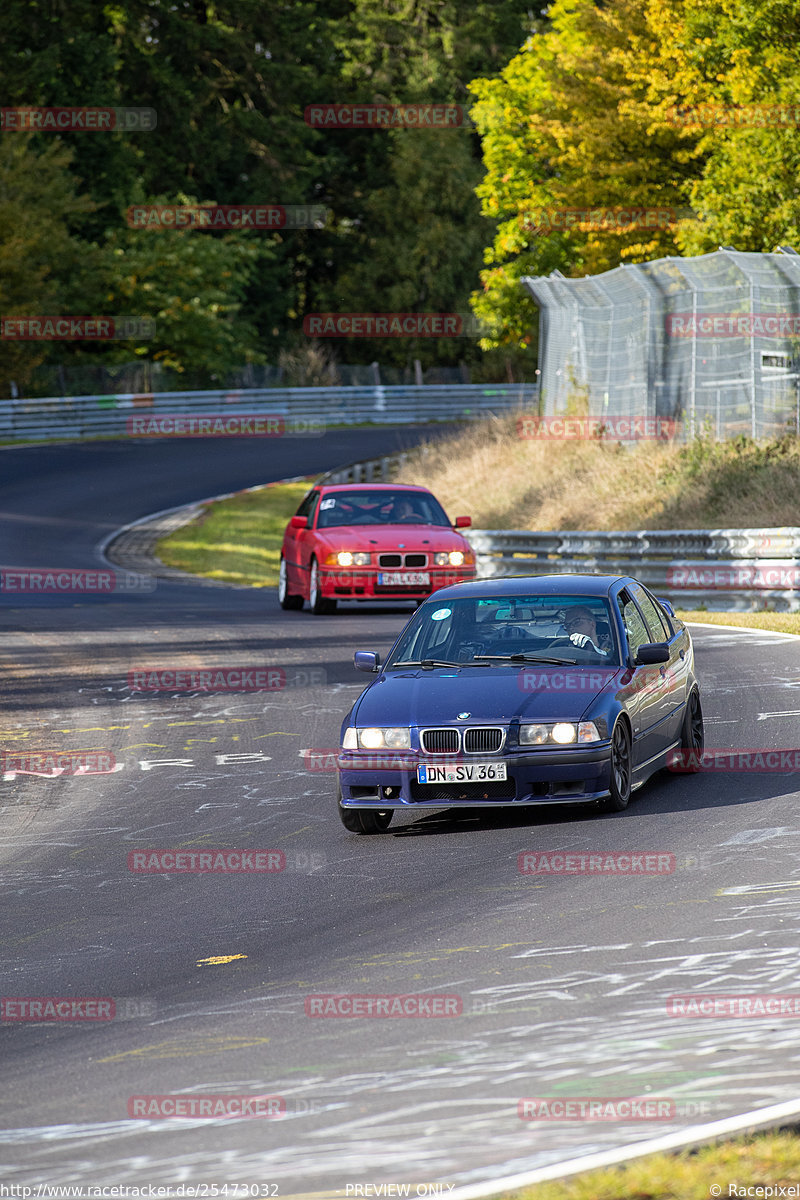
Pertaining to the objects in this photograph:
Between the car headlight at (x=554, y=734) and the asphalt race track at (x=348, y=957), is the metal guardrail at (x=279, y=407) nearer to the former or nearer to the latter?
the asphalt race track at (x=348, y=957)

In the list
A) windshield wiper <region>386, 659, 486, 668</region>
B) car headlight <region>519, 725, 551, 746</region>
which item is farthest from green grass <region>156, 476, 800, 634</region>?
car headlight <region>519, 725, 551, 746</region>

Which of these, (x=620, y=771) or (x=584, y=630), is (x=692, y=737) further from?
(x=620, y=771)

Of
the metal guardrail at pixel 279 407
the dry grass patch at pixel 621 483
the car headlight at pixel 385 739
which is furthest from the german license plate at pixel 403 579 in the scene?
the metal guardrail at pixel 279 407

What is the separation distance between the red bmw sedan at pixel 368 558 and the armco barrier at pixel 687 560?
80cm

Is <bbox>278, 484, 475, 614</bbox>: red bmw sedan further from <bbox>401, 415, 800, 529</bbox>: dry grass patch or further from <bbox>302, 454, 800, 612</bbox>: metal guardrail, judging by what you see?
<bbox>401, 415, 800, 529</bbox>: dry grass patch

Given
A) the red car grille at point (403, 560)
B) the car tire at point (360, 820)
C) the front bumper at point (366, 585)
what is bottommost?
the front bumper at point (366, 585)

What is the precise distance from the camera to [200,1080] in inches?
214

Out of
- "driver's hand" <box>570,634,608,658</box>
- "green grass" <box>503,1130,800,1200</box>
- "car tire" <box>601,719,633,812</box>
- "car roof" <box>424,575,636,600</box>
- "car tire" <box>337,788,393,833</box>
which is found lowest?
"car tire" <box>337,788,393,833</box>

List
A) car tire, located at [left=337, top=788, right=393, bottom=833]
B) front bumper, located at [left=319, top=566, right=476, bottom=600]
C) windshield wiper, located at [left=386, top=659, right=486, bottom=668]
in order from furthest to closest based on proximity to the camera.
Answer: front bumper, located at [left=319, top=566, right=476, bottom=600]
windshield wiper, located at [left=386, top=659, right=486, bottom=668]
car tire, located at [left=337, top=788, right=393, bottom=833]

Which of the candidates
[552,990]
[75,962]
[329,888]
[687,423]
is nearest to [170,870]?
[329,888]


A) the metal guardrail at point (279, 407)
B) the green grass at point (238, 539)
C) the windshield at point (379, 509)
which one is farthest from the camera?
the metal guardrail at point (279, 407)

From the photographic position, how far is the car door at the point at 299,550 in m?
22.3

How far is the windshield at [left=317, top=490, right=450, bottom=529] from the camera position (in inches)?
894

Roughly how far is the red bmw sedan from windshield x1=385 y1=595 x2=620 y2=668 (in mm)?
10884
